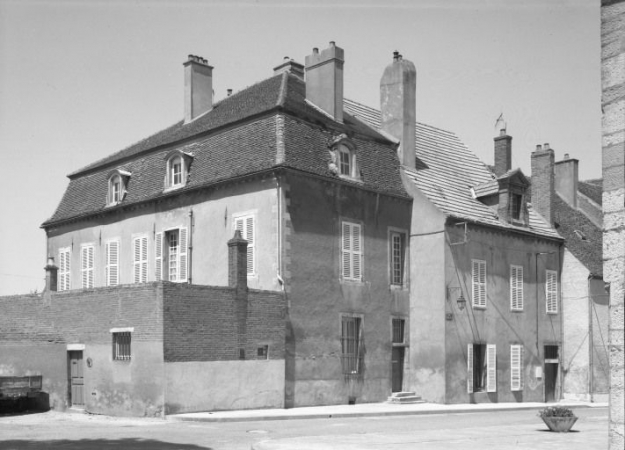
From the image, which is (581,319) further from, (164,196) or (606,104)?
(606,104)

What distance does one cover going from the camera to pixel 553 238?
3366 cm

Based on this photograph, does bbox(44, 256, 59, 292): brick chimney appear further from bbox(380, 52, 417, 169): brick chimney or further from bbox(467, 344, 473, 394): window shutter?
bbox(467, 344, 473, 394): window shutter

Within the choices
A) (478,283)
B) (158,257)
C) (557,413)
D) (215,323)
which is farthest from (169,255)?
(557,413)

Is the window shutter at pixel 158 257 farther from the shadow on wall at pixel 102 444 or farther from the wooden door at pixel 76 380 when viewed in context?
the shadow on wall at pixel 102 444

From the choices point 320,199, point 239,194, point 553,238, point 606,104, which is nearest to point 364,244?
point 320,199

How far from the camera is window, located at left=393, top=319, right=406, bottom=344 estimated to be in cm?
2891

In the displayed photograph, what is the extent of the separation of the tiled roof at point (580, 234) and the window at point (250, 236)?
14.5 metres

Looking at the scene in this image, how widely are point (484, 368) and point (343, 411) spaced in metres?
8.42

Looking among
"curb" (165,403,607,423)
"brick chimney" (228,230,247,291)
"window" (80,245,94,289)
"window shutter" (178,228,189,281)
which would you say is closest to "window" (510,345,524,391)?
"curb" (165,403,607,423)

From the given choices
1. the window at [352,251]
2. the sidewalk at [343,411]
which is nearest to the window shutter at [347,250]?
the window at [352,251]

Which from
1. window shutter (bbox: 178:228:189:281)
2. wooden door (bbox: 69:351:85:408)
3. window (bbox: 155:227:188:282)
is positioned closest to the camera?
wooden door (bbox: 69:351:85:408)

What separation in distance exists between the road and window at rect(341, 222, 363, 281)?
5645mm

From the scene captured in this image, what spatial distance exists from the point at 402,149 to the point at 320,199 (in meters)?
5.46

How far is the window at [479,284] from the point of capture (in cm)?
3005
